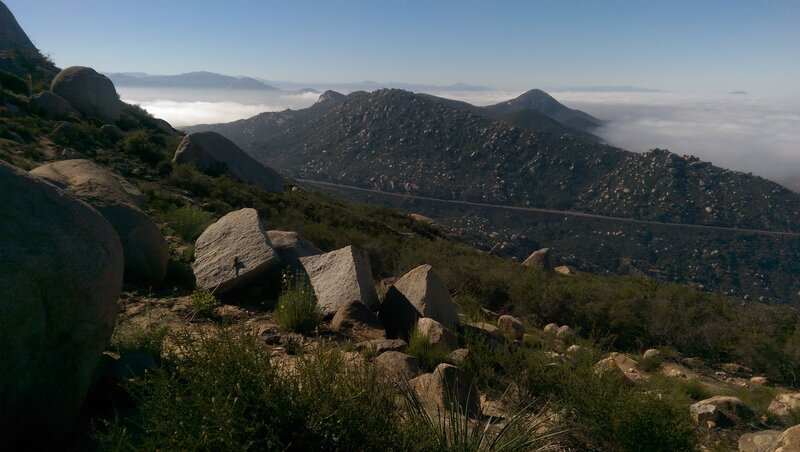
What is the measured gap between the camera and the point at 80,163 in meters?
7.33

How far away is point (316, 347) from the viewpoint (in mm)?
3975

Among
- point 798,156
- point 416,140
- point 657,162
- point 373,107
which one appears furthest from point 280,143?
point 798,156

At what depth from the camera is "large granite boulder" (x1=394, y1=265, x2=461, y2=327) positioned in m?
6.78

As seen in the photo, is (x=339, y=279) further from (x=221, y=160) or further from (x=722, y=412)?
(x=221, y=160)

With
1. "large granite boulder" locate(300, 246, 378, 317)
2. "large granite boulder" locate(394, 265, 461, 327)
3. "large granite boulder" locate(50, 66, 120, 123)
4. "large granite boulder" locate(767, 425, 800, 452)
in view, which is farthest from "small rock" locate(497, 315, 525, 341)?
"large granite boulder" locate(50, 66, 120, 123)

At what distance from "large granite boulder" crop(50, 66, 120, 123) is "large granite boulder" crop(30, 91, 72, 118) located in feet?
7.61

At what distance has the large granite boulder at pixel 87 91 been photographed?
2345 centimetres

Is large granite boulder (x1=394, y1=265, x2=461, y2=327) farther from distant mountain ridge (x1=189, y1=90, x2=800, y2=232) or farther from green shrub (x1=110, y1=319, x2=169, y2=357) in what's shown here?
distant mountain ridge (x1=189, y1=90, x2=800, y2=232)

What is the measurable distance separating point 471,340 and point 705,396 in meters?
3.90

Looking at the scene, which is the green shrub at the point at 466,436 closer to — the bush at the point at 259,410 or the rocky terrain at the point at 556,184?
the bush at the point at 259,410

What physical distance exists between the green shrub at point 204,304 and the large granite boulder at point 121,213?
1.01 metres

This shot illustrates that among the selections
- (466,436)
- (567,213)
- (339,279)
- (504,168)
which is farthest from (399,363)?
(504,168)

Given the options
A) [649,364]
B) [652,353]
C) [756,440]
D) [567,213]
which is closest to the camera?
[756,440]

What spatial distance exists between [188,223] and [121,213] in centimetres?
350
